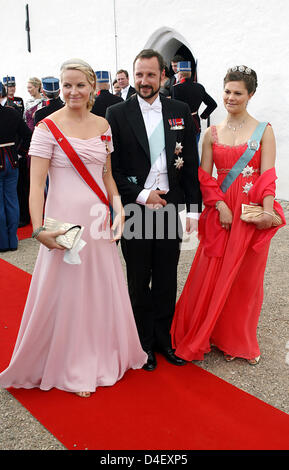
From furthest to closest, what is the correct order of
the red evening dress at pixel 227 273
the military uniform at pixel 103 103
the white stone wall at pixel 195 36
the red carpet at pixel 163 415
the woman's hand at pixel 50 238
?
the white stone wall at pixel 195 36 < the military uniform at pixel 103 103 < the red evening dress at pixel 227 273 < the woman's hand at pixel 50 238 < the red carpet at pixel 163 415

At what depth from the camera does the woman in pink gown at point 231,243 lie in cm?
281

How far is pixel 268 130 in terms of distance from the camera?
2816mm

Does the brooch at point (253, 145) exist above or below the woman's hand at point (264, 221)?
above

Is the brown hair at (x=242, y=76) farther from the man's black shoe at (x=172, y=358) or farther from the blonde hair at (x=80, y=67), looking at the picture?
the man's black shoe at (x=172, y=358)

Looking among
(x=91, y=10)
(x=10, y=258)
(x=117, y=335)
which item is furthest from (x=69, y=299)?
(x=91, y=10)

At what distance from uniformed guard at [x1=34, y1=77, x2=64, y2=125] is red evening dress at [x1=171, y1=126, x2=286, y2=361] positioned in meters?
2.84

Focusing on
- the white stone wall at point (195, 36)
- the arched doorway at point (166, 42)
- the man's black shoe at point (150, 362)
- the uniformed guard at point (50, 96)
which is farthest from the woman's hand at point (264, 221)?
the arched doorway at point (166, 42)

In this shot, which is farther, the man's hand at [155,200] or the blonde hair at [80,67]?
the man's hand at [155,200]

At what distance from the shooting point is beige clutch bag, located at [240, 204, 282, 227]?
2.80m

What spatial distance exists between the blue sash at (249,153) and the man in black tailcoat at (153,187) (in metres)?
0.24

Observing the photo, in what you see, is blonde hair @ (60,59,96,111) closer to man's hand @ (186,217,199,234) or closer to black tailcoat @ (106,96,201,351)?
black tailcoat @ (106,96,201,351)

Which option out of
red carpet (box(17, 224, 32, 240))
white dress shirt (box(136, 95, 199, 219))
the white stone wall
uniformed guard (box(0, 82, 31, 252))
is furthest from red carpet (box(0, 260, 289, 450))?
the white stone wall

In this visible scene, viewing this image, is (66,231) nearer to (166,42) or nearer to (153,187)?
(153,187)

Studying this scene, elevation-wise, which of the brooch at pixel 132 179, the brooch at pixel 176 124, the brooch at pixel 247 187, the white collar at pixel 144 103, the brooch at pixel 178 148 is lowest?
the brooch at pixel 247 187
